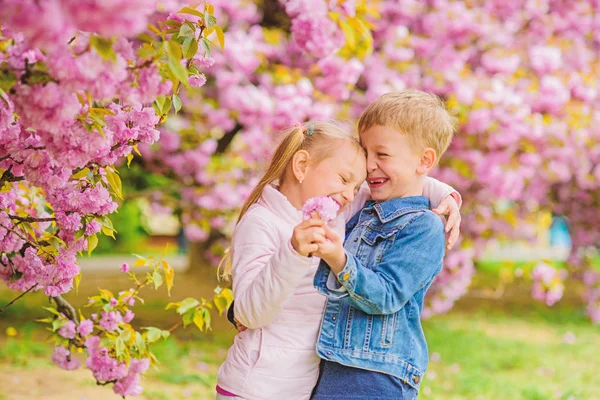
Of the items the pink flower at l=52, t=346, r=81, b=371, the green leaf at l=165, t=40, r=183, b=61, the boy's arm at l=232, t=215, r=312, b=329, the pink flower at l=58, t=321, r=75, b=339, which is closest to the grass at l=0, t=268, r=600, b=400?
the pink flower at l=52, t=346, r=81, b=371

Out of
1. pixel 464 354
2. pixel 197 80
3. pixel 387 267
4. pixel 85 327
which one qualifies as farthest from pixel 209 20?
pixel 464 354

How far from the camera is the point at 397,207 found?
229cm

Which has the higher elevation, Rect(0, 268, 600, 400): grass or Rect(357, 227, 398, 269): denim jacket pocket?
Rect(357, 227, 398, 269): denim jacket pocket

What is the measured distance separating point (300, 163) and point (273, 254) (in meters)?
0.34

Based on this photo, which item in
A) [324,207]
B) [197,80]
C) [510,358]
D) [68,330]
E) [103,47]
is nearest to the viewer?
[103,47]

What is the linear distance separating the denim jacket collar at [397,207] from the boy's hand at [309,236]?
1.40 ft

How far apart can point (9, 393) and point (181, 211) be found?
259 cm

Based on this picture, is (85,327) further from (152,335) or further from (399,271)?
(399,271)

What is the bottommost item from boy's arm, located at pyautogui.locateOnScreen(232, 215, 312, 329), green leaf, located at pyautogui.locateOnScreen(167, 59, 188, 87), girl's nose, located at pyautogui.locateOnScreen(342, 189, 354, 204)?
boy's arm, located at pyautogui.locateOnScreen(232, 215, 312, 329)

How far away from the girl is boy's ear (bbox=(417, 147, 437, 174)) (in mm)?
180

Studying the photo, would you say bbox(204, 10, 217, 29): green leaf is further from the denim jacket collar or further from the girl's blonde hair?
the denim jacket collar

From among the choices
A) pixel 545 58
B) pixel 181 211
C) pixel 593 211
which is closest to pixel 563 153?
pixel 545 58

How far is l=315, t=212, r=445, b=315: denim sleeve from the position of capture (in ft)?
6.58

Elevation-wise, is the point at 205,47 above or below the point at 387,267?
above
